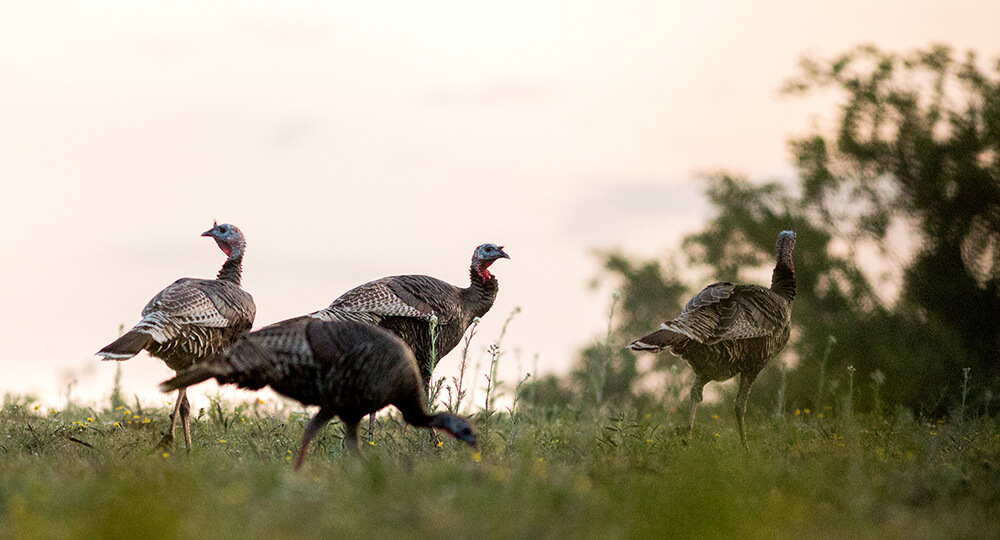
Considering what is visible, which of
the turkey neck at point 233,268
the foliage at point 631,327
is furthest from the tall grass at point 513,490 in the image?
the foliage at point 631,327

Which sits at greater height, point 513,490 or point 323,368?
point 323,368

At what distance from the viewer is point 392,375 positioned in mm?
6383

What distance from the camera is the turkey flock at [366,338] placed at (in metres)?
6.32

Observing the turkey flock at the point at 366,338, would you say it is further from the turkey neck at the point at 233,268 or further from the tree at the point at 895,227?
the tree at the point at 895,227

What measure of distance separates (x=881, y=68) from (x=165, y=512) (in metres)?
18.9

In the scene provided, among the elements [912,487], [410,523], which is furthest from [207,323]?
[912,487]

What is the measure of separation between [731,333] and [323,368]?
449cm

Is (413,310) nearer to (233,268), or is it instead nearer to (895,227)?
(233,268)

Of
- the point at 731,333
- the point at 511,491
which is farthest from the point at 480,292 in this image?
the point at 511,491

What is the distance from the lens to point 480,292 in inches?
409

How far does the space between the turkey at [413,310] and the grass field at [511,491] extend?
1.36 meters

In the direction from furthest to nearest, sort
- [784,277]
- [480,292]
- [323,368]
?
1. [784,277]
2. [480,292]
3. [323,368]

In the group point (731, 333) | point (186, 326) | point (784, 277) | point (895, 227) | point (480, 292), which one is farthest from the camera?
point (895, 227)

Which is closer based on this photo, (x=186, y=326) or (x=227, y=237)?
(x=186, y=326)
